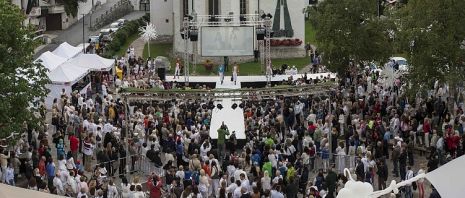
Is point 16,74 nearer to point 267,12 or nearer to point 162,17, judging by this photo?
point 267,12

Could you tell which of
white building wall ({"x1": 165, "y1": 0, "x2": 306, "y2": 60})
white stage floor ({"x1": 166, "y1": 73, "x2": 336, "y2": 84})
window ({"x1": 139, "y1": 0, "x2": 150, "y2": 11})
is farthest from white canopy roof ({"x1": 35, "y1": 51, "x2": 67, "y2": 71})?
window ({"x1": 139, "y1": 0, "x2": 150, "y2": 11})

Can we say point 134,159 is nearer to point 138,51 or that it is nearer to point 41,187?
point 41,187

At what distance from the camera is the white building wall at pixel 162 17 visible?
6316 centimetres

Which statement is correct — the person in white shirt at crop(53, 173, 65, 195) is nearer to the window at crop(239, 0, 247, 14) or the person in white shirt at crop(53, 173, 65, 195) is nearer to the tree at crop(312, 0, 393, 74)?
the tree at crop(312, 0, 393, 74)

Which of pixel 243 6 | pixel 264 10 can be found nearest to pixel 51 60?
pixel 243 6

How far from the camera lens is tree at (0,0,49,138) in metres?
27.0

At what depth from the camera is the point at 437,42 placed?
1224 inches

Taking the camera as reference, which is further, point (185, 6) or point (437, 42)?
point (185, 6)

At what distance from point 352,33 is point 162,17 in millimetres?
26507


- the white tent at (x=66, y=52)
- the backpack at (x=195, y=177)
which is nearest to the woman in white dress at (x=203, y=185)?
the backpack at (x=195, y=177)

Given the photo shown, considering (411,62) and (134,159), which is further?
(411,62)

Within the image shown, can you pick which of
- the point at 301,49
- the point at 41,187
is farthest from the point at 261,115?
the point at 301,49

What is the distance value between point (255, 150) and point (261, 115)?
7250 millimetres

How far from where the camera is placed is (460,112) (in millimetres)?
32781
